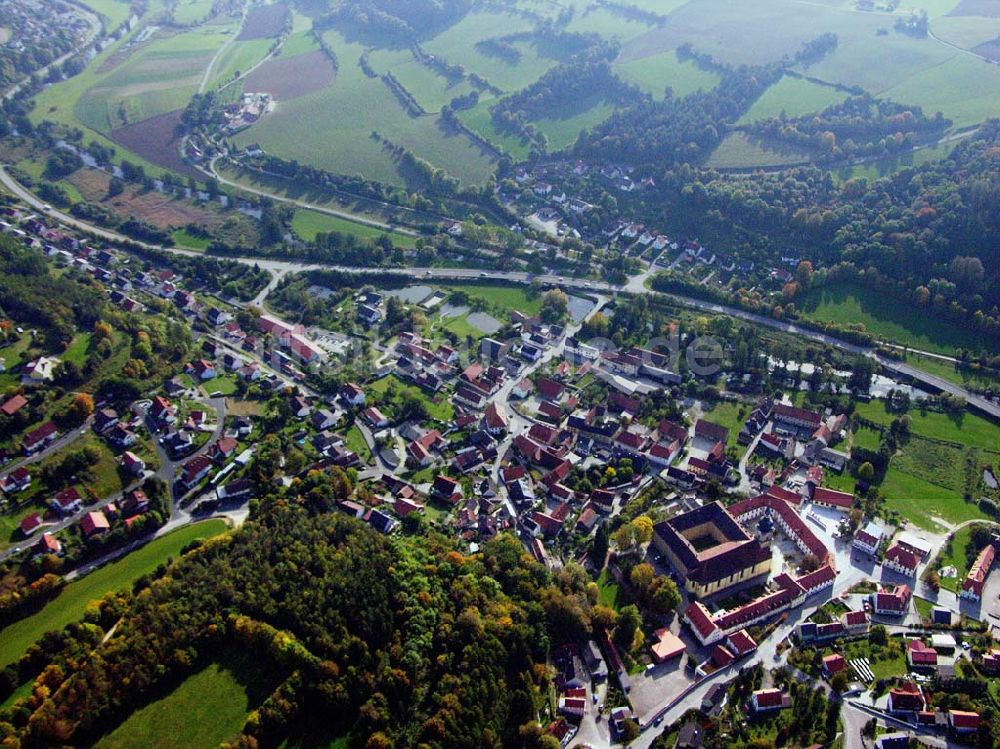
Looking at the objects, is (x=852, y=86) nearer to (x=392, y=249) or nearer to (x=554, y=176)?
(x=554, y=176)

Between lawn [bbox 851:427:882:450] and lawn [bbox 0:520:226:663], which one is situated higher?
lawn [bbox 0:520:226:663]

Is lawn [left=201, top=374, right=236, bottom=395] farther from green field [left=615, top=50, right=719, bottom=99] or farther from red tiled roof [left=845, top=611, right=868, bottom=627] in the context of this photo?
green field [left=615, top=50, right=719, bottom=99]

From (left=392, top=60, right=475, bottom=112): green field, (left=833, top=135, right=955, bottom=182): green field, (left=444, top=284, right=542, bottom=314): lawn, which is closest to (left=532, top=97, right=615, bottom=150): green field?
(left=392, top=60, right=475, bottom=112): green field

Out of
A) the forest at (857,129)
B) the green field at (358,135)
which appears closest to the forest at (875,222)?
the forest at (857,129)

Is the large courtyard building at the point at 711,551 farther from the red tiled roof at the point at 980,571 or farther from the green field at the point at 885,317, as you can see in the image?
the green field at the point at 885,317

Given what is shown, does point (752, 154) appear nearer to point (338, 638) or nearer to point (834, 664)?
point (834, 664)

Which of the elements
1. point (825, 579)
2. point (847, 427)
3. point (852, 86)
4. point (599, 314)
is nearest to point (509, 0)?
point (852, 86)
